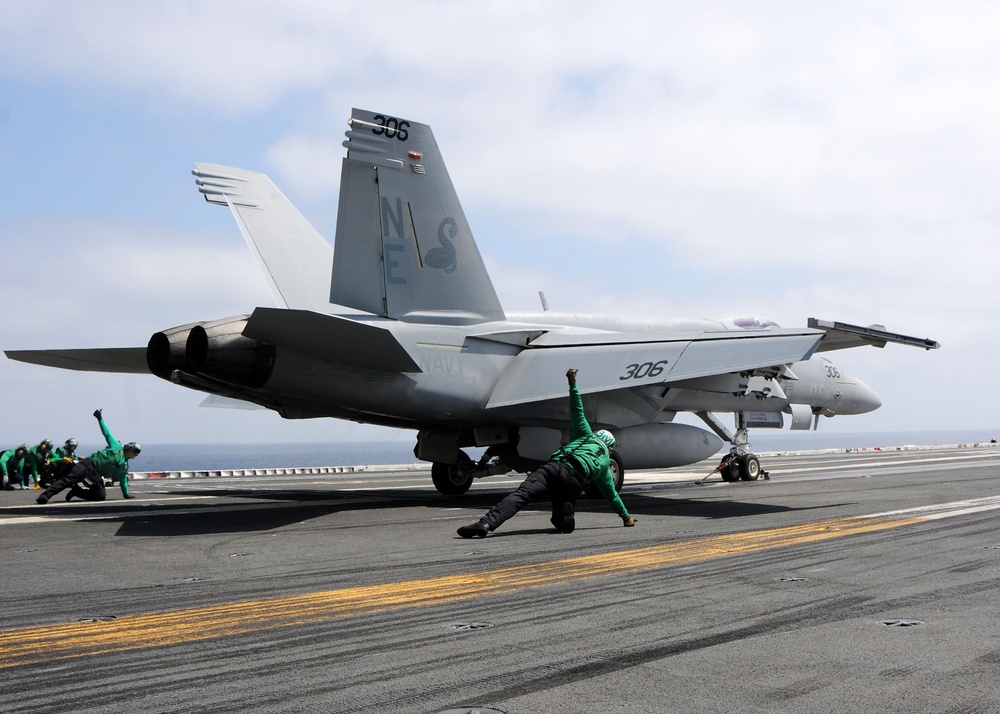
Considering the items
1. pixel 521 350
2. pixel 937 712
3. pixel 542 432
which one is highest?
pixel 521 350

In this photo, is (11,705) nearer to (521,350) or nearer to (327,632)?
(327,632)

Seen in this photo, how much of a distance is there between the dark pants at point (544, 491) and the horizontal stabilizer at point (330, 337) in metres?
3.58

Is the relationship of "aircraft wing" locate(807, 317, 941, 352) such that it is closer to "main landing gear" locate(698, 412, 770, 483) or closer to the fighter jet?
the fighter jet

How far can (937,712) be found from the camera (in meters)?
3.83

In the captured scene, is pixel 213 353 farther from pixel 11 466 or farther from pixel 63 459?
pixel 11 466

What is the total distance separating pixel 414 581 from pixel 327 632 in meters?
2.04

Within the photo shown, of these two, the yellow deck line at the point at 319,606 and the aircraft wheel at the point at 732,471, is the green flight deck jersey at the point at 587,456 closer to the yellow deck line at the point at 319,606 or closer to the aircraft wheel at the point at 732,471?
the yellow deck line at the point at 319,606

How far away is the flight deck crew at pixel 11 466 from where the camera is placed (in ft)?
81.0

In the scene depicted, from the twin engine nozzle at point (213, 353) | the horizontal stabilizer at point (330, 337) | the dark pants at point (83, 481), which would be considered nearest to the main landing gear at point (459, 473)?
the horizontal stabilizer at point (330, 337)

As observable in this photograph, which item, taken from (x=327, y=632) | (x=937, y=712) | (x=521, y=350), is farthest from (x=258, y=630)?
(x=521, y=350)

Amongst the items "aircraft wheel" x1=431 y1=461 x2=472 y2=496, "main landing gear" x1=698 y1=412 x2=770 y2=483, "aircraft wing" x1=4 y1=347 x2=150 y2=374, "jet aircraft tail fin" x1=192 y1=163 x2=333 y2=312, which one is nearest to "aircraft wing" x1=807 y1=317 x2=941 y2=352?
"main landing gear" x1=698 y1=412 x2=770 y2=483

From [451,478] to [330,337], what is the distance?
22.0 ft

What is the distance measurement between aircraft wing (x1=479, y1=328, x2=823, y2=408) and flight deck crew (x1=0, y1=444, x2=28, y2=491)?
16.6m

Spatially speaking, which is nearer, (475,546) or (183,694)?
(183,694)
